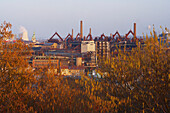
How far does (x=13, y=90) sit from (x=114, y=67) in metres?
3.83

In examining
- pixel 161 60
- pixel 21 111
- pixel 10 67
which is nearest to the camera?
pixel 161 60

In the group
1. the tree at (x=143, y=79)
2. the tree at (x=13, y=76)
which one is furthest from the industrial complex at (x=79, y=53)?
the tree at (x=143, y=79)

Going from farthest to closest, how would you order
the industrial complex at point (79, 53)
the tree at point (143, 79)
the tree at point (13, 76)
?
the industrial complex at point (79, 53), the tree at point (13, 76), the tree at point (143, 79)

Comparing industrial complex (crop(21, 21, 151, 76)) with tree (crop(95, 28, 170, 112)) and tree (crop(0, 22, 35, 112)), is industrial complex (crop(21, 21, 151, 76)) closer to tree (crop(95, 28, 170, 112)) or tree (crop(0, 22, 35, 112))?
tree (crop(0, 22, 35, 112))

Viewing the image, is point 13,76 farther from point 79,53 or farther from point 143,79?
point 79,53

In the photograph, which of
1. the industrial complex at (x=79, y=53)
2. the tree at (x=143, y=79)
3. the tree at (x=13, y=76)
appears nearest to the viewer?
the tree at (x=143, y=79)

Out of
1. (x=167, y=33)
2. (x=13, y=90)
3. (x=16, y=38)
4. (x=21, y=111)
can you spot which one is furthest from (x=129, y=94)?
(x=16, y=38)

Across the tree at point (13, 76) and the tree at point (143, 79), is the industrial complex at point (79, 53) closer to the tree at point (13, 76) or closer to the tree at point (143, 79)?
the tree at point (13, 76)

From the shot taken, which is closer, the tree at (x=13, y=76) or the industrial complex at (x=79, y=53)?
the tree at (x=13, y=76)

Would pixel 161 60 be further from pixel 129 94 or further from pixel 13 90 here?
pixel 13 90

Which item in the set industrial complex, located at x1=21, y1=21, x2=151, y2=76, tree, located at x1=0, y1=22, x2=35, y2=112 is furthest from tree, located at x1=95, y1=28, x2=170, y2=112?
industrial complex, located at x1=21, y1=21, x2=151, y2=76

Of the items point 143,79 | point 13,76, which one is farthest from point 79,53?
point 143,79

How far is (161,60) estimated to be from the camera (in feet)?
23.6

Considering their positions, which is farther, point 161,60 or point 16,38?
point 16,38
